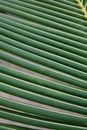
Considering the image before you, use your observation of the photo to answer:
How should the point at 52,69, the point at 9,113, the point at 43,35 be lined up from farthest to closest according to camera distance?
the point at 43,35, the point at 52,69, the point at 9,113

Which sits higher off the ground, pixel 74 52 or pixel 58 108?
pixel 74 52

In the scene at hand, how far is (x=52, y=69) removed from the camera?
1038 millimetres

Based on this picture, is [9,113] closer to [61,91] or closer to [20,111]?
[20,111]

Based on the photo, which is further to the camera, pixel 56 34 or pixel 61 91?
pixel 56 34

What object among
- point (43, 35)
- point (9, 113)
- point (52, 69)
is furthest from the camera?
point (43, 35)

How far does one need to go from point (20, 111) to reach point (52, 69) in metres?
0.21

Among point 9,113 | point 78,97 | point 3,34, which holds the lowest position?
point 9,113

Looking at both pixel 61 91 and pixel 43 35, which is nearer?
pixel 61 91

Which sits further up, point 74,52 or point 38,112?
point 74,52

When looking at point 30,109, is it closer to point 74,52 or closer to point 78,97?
point 78,97

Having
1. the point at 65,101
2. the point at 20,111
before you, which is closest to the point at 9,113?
the point at 20,111

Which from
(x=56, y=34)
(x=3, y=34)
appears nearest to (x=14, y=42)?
(x=3, y=34)

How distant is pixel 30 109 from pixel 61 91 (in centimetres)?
12

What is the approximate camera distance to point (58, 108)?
91 centimetres
